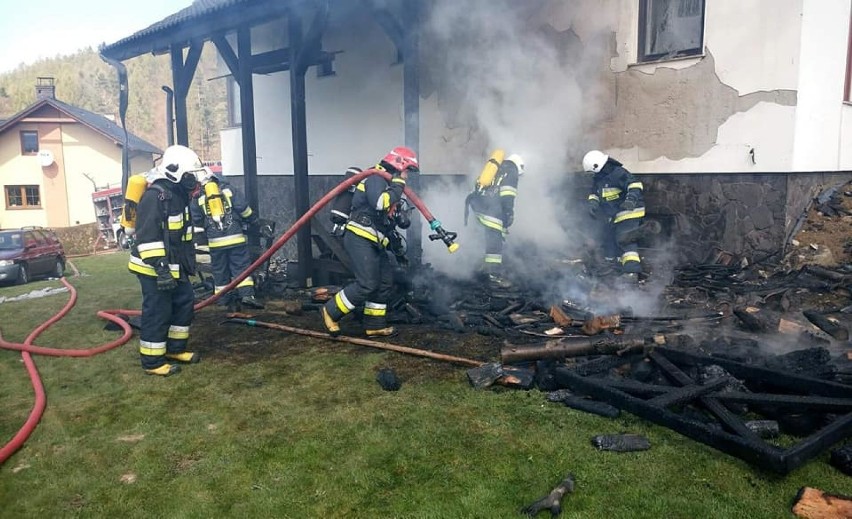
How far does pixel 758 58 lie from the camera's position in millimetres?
7090

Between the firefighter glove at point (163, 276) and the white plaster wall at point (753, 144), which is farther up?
the white plaster wall at point (753, 144)

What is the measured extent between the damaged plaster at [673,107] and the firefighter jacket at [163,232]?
599cm

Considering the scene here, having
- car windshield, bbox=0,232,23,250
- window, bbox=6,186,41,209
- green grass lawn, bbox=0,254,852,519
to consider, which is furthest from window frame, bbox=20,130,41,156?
green grass lawn, bbox=0,254,852,519

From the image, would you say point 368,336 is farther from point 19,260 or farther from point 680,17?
point 19,260

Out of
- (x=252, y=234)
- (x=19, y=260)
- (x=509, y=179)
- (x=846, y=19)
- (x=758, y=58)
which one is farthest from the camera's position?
(x=19, y=260)

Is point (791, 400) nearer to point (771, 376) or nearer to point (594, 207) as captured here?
point (771, 376)

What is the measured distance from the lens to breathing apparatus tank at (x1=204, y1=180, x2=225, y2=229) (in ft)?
25.1

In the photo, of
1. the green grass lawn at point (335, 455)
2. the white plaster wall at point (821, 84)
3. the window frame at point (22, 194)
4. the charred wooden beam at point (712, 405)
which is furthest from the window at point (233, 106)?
the window frame at point (22, 194)

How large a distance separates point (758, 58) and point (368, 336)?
5.87 metres

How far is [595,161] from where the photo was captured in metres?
7.89

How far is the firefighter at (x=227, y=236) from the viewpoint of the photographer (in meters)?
7.89

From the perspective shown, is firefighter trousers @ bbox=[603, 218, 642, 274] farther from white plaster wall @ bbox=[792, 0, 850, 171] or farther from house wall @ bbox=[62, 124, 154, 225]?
house wall @ bbox=[62, 124, 154, 225]

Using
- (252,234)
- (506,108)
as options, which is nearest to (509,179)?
(506,108)

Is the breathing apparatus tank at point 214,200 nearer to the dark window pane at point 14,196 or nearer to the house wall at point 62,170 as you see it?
the house wall at point 62,170
